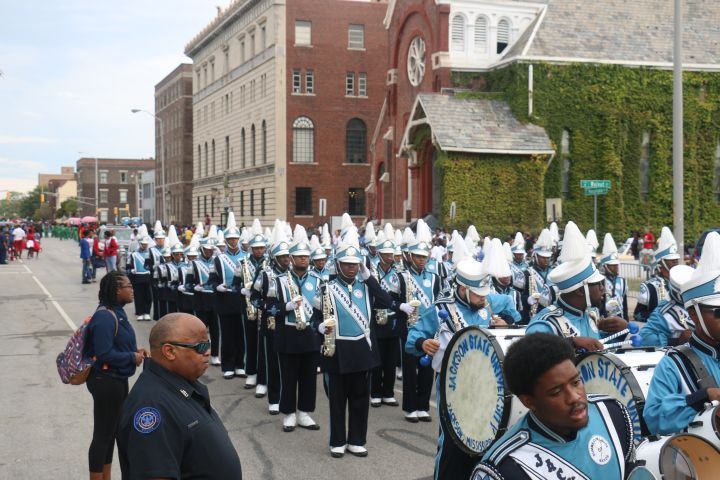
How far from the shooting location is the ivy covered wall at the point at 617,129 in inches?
1508

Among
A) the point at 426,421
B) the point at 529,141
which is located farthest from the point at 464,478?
the point at 529,141

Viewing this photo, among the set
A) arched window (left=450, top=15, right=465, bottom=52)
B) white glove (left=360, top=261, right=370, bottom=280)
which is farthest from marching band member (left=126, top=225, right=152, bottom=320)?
arched window (left=450, top=15, right=465, bottom=52)

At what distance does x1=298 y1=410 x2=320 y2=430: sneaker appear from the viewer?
376 inches

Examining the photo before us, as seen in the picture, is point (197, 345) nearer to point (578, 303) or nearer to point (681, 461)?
point (681, 461)

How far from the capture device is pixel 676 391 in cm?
415

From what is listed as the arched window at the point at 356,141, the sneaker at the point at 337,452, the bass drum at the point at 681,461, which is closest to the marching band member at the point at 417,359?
the sneaker at the point at 337,452

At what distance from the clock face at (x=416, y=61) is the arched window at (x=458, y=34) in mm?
2425

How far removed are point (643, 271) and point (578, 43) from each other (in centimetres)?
1769

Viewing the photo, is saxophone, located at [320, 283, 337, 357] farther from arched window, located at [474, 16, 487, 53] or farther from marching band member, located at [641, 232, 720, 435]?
arched window, located at [474, 16, 487, 53]

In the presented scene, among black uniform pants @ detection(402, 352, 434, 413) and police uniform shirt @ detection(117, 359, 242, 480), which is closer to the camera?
police uniform shirt @ detection(117, 359, 242, 480)

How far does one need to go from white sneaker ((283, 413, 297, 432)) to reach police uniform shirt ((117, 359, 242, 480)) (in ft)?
19.1

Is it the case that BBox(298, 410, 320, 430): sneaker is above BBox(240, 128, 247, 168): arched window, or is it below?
below

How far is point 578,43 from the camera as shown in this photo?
39.2m

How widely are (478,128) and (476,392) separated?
106 feet
